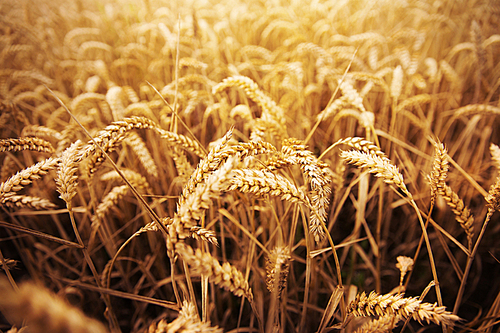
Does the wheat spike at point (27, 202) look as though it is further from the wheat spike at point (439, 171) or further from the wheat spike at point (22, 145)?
the wheat spike at point (439, 171)

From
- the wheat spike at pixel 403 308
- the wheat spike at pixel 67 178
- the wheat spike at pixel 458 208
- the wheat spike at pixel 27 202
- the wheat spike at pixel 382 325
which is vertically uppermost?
the wheat spike at pixel 67 178

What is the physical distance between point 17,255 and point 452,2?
423 centimetres

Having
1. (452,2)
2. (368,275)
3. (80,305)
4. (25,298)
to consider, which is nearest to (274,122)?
(25,298)

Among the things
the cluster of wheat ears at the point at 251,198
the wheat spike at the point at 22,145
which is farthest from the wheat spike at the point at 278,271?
the wheat spike at the point at 22,145

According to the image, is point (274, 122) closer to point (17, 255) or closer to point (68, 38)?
point (17, 255)

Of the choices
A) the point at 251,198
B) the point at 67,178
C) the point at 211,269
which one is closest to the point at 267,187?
the point at 211,269

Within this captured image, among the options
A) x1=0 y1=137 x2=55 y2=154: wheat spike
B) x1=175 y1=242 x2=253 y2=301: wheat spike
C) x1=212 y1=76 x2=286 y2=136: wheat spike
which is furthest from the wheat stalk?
x1=212 y1=76 x2=286 y2=136: wheat spike

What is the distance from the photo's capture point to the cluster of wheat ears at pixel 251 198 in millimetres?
457

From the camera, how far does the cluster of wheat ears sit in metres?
0.46

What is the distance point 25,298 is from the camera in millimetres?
258

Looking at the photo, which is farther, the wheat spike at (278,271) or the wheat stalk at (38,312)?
the wheat spike at (278,271)

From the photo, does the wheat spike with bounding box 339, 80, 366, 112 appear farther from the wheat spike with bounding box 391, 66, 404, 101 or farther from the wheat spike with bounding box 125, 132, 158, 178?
the wheat spike with bounding box 125, 132, 158, 178

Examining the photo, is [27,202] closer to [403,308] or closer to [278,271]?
[278,271]

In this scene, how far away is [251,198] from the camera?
712 mm
